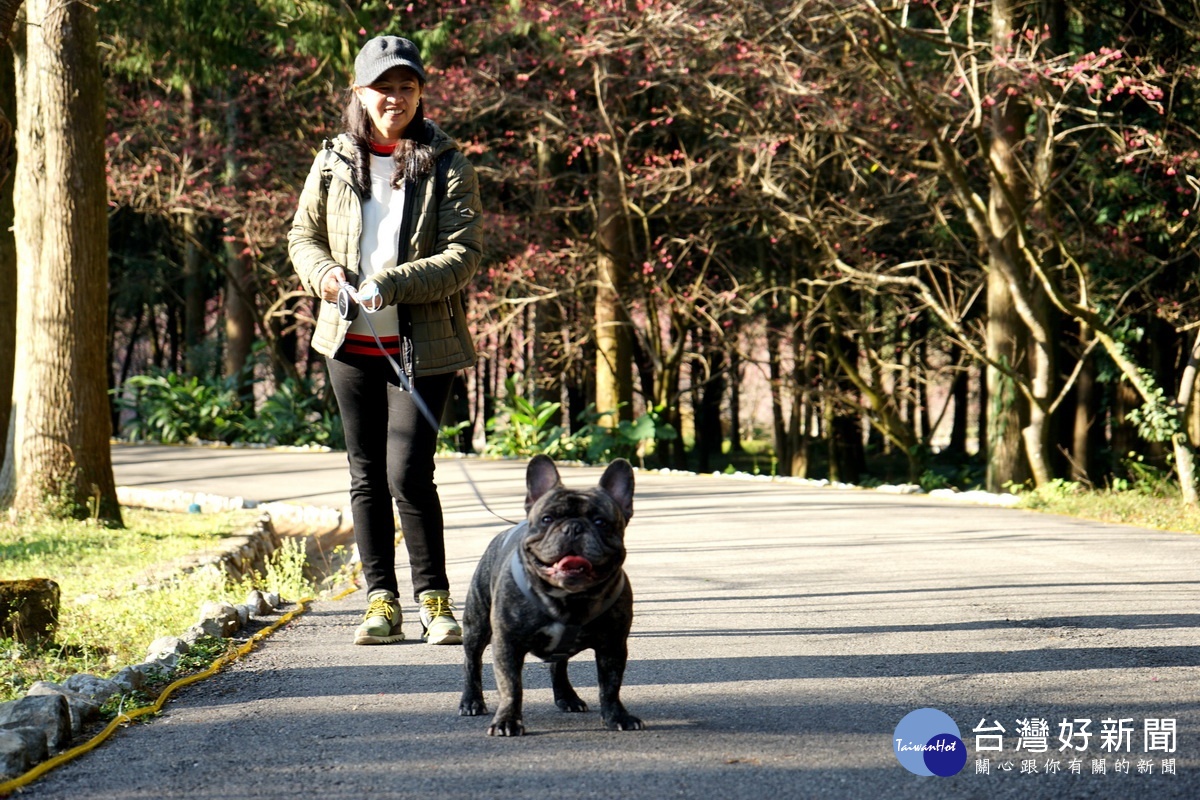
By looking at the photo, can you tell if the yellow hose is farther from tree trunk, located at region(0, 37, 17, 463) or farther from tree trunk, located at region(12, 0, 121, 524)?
tree trunk, located at region(0, 37, 17, 463)

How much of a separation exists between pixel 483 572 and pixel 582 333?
18.8 m

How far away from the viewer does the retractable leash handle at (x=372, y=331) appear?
4875 mm

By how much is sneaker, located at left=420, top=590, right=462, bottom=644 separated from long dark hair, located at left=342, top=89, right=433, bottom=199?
1709 mm

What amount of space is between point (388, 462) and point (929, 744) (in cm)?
257

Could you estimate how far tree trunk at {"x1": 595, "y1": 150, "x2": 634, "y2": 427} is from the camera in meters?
20.7

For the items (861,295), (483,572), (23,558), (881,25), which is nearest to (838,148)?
(881,25)

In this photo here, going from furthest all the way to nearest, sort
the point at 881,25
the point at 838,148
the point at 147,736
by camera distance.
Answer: the point at 838,148, the point at 881,25, the point at 147,736

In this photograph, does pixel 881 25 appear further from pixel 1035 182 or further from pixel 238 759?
pixel 238 759

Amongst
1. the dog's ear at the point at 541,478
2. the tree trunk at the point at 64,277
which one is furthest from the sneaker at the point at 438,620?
the tree trunk at the point at 64,277

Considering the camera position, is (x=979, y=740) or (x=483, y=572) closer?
(x=979, y=740)

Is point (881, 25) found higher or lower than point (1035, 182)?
higher

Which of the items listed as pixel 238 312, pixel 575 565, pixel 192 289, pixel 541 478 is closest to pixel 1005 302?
pixel 541 478

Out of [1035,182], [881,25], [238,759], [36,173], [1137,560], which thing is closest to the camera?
[238,759]

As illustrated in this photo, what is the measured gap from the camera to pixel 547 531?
3648 millimetres
